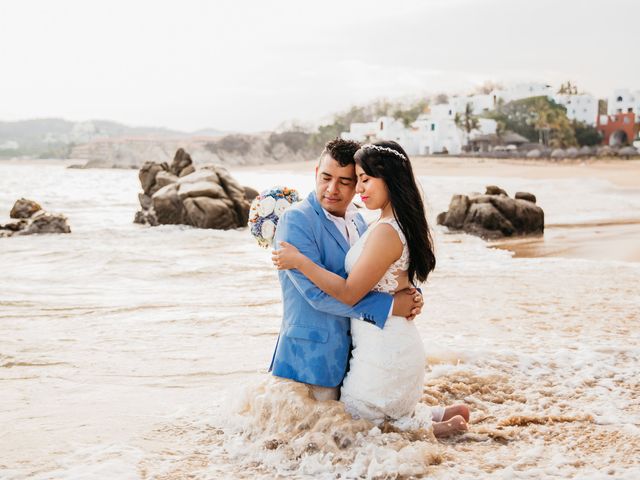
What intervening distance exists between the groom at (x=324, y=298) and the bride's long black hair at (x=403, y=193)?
0.16m

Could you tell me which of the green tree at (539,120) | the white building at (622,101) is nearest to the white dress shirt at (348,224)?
the green tree at (539,120)

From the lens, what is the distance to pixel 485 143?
73.1m

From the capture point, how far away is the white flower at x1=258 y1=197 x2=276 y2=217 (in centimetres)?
393

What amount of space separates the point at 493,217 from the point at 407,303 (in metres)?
12.9

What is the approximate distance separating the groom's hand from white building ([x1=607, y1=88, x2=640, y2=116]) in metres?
88.7

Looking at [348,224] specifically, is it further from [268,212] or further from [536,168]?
[536,168]

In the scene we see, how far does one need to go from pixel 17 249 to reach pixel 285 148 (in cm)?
11305

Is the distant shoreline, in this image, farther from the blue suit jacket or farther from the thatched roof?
the blue suit jacket

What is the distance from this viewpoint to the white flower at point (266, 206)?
12.9ft

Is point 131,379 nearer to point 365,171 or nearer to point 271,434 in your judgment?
point 271,434

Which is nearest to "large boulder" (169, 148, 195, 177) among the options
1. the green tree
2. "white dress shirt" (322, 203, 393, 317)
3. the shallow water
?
the shallow water

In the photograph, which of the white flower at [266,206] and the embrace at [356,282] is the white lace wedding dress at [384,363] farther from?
the white flower at [266,206]

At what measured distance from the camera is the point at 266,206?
3932 mm

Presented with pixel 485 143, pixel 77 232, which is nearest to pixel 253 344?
pixel 77 232
